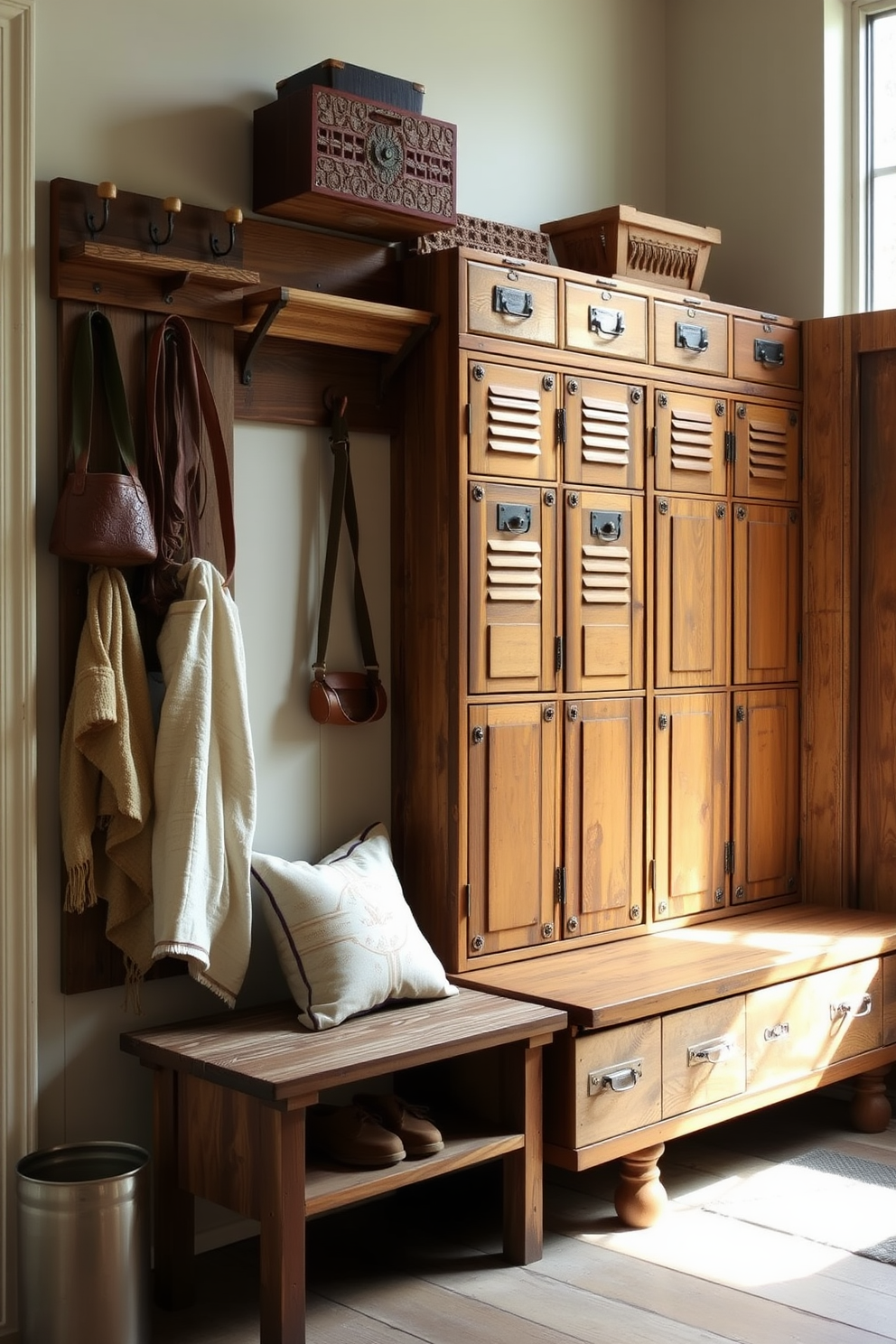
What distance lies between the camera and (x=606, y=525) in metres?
3.63

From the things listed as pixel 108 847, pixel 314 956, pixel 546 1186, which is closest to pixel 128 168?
pixel 108 847

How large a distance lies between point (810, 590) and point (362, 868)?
5.66ft

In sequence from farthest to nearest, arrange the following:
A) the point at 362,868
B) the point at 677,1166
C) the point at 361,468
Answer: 1. the point at 677,1166
2. the point at 361,468
3. the point at 362,868

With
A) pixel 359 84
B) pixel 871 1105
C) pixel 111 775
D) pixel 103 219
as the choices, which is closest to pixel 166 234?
pixel 103 219

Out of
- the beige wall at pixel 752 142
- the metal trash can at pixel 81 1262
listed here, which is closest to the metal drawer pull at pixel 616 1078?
the metal trash can at pixel 81 1262

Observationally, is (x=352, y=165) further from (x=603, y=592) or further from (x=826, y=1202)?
(x=826, y=1202)

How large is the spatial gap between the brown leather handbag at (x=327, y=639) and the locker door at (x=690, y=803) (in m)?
0.81

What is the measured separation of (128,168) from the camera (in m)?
2.99

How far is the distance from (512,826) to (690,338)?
1.36m

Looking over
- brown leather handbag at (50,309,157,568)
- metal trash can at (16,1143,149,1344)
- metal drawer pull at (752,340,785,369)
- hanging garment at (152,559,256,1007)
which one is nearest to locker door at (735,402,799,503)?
metal drawer pull at (752,340,785,369)

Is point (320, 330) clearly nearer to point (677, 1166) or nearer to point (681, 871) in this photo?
point (681, 871)

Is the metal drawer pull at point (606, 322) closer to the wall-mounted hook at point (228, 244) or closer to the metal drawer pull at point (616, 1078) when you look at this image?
the wall-mounted hook at point (228, 244)

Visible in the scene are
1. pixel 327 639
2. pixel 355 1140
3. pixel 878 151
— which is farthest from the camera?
pixel 878 151

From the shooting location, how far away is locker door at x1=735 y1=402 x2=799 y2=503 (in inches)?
159
